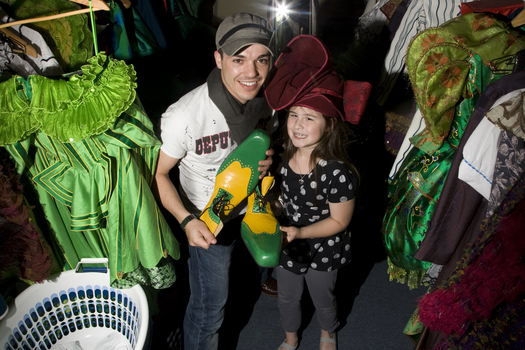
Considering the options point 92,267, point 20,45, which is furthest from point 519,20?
point 92,267

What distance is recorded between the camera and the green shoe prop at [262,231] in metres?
0.99

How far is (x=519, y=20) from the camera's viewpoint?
964 mm

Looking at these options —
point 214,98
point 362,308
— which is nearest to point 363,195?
point 362,308

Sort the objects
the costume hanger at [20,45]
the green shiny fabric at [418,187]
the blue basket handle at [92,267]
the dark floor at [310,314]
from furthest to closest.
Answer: the dark floor at [310,314] → the blue basket handle at [92,267] → the green shiny fabric at [418,187] → the costume hanger at [20,45]

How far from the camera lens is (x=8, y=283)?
44.1 inches

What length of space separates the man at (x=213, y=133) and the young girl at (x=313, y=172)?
0.32 feet

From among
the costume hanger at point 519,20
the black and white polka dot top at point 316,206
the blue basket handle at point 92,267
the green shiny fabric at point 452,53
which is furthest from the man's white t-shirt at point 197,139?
the costume hanger at point 519,20

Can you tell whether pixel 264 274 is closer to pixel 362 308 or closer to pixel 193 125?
pixel 362 308

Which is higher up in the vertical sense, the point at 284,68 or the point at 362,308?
the point at 284,68

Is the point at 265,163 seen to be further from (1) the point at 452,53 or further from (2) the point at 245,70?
(1) the point at 452,53

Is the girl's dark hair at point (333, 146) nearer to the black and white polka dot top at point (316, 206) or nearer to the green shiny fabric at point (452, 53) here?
the black and white polka dot top at point (316, 206)

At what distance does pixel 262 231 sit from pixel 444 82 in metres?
0.68

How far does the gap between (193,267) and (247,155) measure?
0.47 m

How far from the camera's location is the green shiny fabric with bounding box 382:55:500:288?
1.02m
